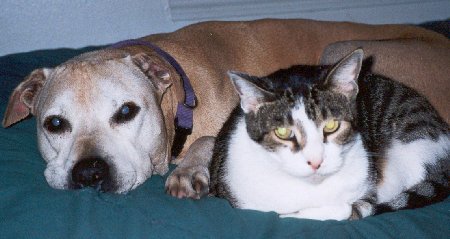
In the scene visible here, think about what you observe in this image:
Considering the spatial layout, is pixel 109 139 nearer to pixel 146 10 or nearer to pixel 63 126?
pixel 63 126

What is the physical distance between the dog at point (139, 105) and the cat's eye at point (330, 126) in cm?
59

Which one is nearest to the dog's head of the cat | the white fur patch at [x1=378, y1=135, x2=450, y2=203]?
the cat

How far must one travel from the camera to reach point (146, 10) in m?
4.10

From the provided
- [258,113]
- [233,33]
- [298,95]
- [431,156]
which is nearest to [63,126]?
[258,113]

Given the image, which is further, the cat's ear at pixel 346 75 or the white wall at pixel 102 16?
the white wall at pixel 102 16

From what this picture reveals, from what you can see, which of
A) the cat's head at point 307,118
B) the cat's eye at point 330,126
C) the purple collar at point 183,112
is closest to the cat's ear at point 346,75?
the cat's head at point 307,118

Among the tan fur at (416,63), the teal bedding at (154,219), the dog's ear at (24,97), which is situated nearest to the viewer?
the teal bedding at (154,219)

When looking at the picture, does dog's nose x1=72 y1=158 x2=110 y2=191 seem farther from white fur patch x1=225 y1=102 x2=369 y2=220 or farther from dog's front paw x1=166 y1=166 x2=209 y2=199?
white fur patch x1=225 y1=102 x2=369 y2=220

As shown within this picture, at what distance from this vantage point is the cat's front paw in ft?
5.82

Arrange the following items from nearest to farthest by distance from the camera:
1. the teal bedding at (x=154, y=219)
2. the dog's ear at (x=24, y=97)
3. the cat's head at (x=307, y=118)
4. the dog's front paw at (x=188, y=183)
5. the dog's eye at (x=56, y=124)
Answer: the teal bedding at (x=154, y=219) → the cat's head at (x=307, y=118) → the dog's front paw at (x=188, y=183) → the dog's eye at (x=56, y=124) → the dog's ear at (x=24, y=97)

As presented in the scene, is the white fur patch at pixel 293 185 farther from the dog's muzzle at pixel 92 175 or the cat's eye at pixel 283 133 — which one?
the dog's muzzle at pixel 92 175

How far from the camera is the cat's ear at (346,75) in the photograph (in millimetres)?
1737

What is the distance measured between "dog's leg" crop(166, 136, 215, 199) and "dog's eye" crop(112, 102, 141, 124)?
316mm

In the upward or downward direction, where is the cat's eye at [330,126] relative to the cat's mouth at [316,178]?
upward
